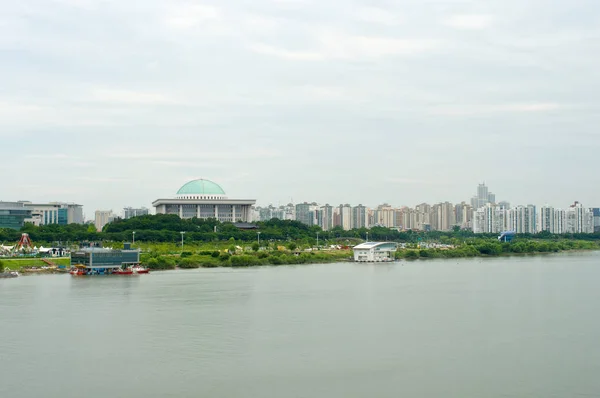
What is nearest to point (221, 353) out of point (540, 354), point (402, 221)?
point (540, 354)

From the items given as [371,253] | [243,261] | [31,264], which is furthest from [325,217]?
[31,264]

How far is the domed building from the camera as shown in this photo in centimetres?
3581

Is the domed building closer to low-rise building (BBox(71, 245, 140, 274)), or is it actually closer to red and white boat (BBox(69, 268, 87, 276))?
low-rise building (BBox(71, 245, 140, 274))

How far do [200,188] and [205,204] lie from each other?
1005 mm

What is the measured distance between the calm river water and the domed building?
70.7 ft

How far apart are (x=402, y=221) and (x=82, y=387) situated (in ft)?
180

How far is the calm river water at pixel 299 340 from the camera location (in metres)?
6.34

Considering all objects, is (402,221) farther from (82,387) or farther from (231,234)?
(82,387)

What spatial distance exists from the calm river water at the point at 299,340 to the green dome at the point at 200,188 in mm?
22221

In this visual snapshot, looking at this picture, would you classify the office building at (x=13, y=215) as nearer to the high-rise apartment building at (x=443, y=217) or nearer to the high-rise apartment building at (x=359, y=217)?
the high-rise apartment building at (x=359, y=217)

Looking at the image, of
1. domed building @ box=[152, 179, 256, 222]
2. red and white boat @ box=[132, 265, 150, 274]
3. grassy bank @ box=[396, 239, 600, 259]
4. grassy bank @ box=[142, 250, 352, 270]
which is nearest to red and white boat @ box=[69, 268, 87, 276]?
red and white boat @ box=[132, 265, 150, 274]

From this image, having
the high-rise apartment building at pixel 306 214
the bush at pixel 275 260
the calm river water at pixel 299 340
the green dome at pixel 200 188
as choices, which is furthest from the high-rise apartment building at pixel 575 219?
the calm river water at pixel 299 340

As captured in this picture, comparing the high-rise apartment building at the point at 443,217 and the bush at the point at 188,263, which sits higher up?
the high-rise apartment building at the point at 443,217

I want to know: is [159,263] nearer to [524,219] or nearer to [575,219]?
[524,219]
